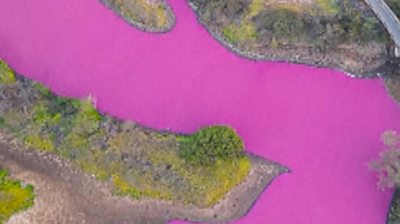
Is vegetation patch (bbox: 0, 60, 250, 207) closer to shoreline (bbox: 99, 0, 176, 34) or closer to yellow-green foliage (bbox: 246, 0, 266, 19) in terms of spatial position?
shoreline (bbox: 99, 0, 176, 34)

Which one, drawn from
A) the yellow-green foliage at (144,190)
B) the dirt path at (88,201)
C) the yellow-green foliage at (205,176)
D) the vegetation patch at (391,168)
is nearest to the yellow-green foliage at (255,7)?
the yellow-green foliage at (205,176)

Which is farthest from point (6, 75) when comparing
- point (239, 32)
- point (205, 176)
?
point (239, 32)

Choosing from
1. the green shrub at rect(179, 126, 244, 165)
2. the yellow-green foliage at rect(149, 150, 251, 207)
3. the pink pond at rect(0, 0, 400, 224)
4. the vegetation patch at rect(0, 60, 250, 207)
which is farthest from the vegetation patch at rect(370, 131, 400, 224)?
the green shrub at rect(179, 126, 244, 165)

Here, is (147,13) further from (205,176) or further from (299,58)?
(205,176)

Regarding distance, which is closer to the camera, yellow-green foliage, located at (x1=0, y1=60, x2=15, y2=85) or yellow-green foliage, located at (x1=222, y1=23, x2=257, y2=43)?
yellow-green foliage, located at (x1=0, y1=60, x2=15, y2=85)

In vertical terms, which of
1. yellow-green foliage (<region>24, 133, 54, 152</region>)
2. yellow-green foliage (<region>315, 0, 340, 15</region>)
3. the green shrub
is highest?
yellow-green foliage (<region>315, 0, 340, 15</region>)

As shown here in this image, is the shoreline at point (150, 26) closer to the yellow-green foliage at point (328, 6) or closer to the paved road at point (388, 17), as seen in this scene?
the yellow-green foliage at point (328, 6)
